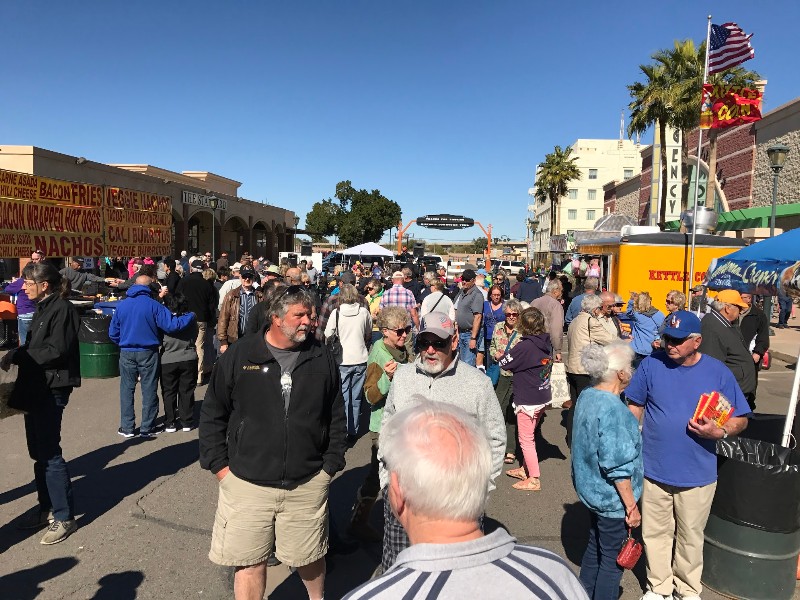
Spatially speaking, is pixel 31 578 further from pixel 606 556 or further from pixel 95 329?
→ pixel 95 329

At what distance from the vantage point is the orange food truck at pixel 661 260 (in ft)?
46.3

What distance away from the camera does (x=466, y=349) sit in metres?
8.51

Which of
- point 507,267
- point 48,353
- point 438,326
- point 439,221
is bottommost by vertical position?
point 48,353

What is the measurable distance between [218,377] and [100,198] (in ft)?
51.4

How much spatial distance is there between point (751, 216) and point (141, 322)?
2509 centimetres

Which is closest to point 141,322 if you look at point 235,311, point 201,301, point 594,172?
point 235,311

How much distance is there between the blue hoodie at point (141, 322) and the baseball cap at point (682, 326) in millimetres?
5147

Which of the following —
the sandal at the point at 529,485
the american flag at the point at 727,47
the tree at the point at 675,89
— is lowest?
the sandal at the point at 529,485

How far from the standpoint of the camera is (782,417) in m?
4.48

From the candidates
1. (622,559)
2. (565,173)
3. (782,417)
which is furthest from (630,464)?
(565,173)

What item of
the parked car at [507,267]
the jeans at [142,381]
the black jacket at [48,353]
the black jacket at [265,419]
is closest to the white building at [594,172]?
the parked car at [507,267]

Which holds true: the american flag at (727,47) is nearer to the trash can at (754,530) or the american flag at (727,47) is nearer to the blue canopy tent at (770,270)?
the blue canopy tent at (770,270)

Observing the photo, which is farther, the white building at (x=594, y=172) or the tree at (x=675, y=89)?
the white building at (x=594, y=172)

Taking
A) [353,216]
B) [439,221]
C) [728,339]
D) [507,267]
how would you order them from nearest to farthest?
[728,339], [507,267], [439,221], [353,216]
